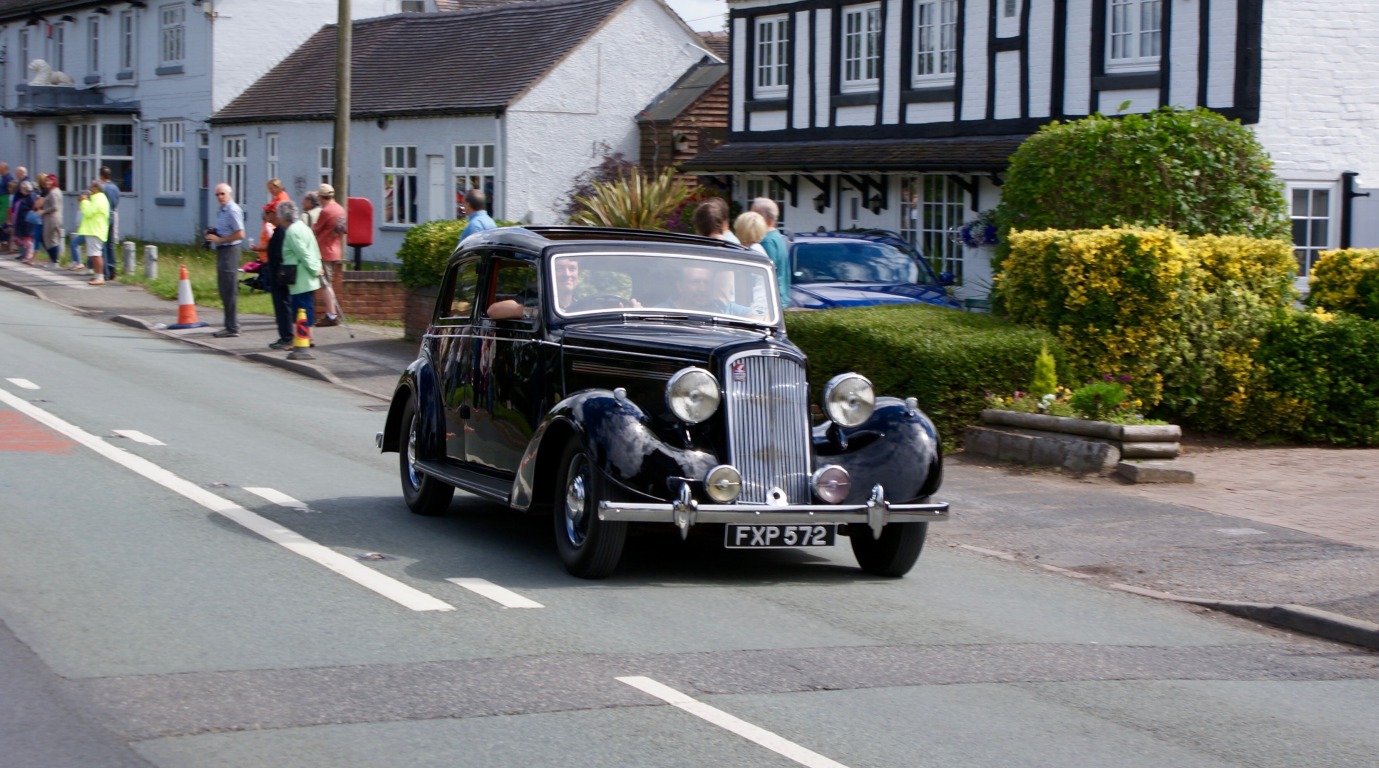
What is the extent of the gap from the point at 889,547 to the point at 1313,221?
15561mm

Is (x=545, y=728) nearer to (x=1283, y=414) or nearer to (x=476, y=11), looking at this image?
(x=1283, y=414)

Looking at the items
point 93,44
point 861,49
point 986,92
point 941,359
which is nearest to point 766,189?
point 861,49

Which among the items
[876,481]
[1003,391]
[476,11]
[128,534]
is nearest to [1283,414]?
[1003,391]

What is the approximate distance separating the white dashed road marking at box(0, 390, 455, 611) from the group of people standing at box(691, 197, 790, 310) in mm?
3705

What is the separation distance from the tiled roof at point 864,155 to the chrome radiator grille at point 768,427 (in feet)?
52.1

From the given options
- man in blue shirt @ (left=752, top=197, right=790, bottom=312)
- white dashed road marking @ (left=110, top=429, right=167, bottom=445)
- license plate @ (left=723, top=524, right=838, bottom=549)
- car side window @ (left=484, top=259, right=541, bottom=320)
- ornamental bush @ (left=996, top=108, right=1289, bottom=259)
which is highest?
ornamental bush @ (left=996, top=108, right=1289, bottom=259)

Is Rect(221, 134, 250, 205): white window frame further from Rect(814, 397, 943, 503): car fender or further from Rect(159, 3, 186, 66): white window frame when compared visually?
Rect(814, 397, 943, 503): car fender

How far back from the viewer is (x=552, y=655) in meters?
6.85

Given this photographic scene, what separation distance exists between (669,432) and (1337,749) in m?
3.55

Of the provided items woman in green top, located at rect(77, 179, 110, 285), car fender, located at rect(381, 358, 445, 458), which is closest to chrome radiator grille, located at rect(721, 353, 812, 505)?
car fender, located at rect(381, 358, 445, 458)

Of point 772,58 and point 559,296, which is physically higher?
point 772,58

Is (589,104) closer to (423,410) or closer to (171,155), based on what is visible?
(171,155)

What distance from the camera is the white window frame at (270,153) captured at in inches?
1644

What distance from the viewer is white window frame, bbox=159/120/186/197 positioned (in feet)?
150
